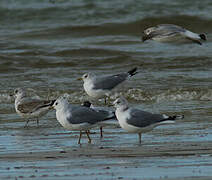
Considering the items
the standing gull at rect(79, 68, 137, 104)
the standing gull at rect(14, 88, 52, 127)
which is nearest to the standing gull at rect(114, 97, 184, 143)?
the standing gull at rect(14, 88, 52, 127)

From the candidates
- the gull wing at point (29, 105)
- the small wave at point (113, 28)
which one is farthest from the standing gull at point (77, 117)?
the small wave at point (113, 28)

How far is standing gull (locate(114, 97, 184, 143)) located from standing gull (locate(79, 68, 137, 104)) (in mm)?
2800

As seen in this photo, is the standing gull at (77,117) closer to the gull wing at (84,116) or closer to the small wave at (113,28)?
the gull wing at (84,116)

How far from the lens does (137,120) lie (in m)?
6.98

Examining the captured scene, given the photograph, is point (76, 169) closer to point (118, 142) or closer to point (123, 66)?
point (118, 142)

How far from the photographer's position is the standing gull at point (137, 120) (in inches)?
273

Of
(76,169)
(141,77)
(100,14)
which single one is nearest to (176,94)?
(141,77)

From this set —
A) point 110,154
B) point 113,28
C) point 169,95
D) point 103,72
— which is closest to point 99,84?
point 169,95

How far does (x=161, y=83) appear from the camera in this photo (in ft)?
40.0

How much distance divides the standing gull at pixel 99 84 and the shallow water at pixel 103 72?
58 centimetres

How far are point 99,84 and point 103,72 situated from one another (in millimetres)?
3935

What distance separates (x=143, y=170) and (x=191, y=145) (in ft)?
4.50

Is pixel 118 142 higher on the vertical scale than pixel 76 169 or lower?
lower

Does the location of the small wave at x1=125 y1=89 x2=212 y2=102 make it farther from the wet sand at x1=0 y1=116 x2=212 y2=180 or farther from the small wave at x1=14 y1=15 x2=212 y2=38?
the small wave at x1=14 y1=15 x2=212 y2=38
